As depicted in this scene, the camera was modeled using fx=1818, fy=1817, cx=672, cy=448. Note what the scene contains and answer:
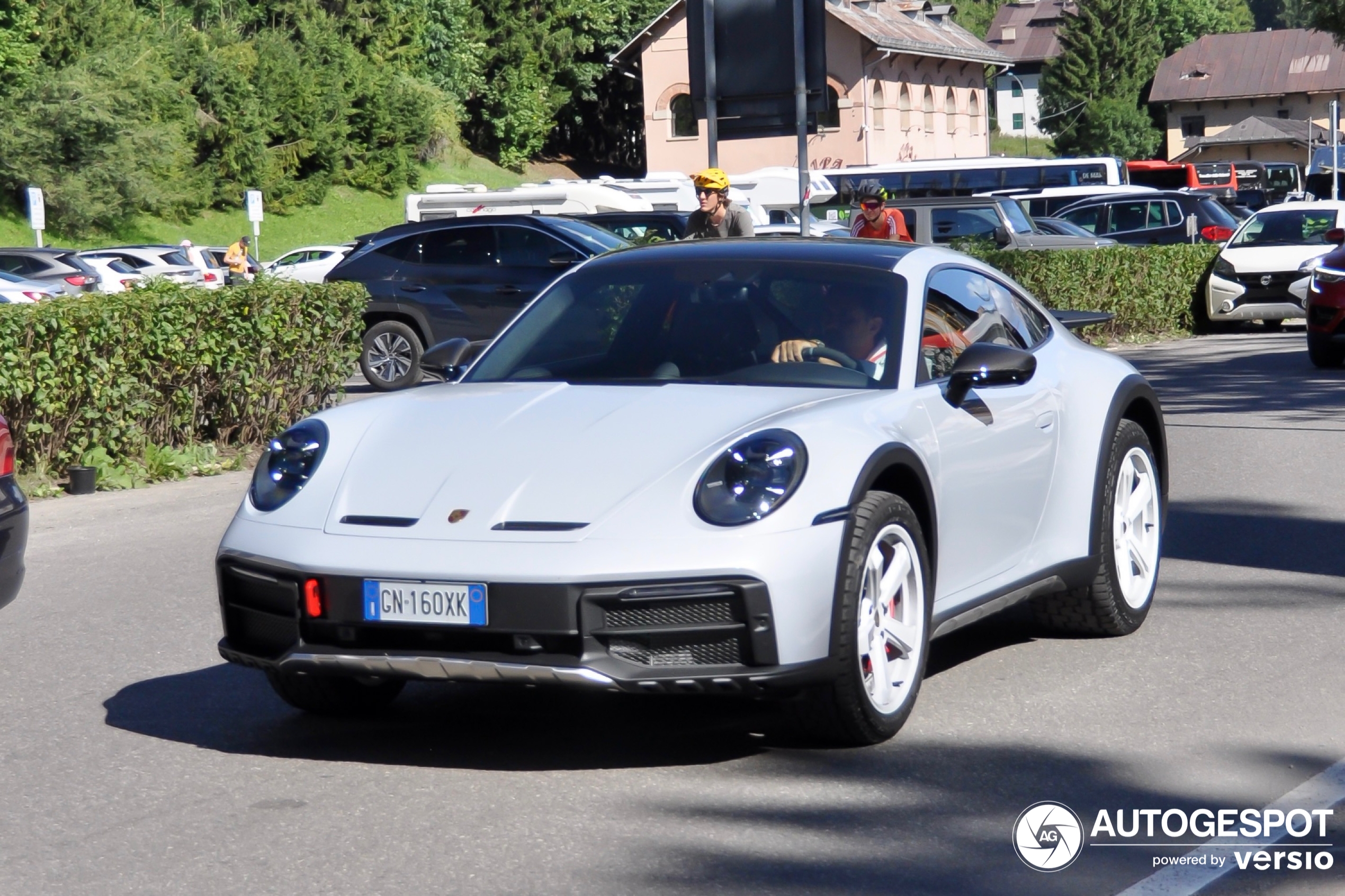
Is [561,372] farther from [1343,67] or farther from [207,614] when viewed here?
[1343,67]

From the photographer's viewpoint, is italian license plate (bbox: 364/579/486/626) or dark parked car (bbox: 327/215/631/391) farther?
dark parked car (bbox: 327/215/631/391)

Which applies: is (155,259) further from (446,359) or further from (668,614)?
(668,614)

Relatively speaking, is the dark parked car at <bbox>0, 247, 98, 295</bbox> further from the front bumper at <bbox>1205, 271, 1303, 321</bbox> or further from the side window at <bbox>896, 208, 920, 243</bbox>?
the front bumper at <bbox>1205, 271, 1303, 321</bbox>

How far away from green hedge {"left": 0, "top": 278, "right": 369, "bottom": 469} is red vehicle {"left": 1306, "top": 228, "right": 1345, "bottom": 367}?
924 centimetres

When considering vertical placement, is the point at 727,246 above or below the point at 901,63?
below

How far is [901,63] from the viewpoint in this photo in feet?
234

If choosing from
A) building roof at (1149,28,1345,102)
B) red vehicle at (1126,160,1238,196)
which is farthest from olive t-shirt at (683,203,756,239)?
building roof at (1149,28,1345,102)

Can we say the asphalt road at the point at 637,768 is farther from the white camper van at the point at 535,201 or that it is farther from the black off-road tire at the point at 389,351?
the white camper van at the point at 535,201

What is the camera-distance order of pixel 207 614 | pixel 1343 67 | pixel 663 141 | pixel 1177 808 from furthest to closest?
1. pixel 1343 67
2. pixel 663 141
3. pixel 207 614
4. pixel 1177 808

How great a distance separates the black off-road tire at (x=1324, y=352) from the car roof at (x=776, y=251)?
1259 centimetres

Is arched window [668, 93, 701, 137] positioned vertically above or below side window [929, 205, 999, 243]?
above

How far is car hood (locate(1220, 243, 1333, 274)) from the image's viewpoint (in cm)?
2353

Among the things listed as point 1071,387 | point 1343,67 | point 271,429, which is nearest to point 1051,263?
point 271,429

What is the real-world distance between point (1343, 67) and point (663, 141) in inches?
2467
